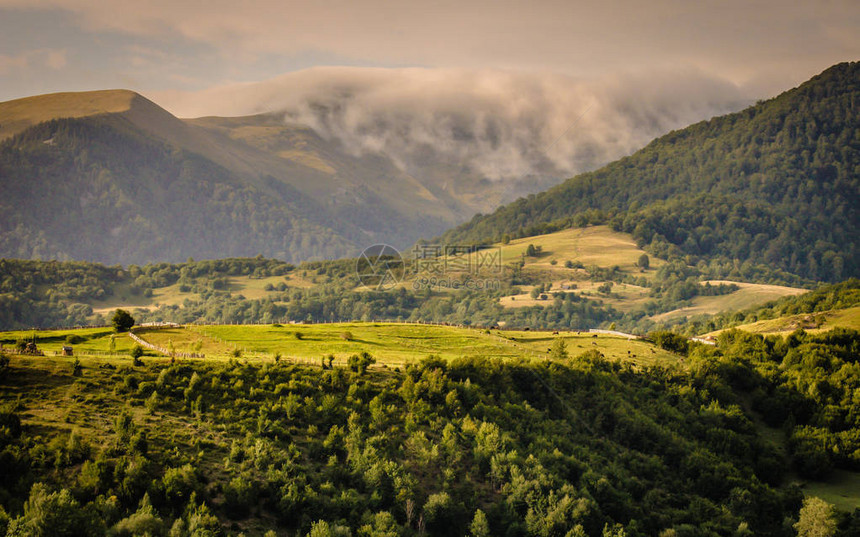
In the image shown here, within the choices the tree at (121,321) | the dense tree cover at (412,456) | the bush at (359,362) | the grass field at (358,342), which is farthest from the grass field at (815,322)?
the tree at (121,321)

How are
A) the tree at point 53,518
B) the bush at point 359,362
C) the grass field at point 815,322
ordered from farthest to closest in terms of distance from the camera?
the grass field at point 815,322 → the bush at point 359,362 → the tree at point 53,518

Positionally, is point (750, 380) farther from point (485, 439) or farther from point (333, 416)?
point (333, 416)

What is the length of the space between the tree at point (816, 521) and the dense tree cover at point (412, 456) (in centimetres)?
397

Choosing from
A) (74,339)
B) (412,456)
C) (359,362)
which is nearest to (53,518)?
(412,456)

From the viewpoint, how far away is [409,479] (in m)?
63.2

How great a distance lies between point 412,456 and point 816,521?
141 ft

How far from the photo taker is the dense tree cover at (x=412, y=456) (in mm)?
51188

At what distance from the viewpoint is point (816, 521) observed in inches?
2842

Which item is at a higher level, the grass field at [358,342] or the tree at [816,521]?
the grass field at [358,342]

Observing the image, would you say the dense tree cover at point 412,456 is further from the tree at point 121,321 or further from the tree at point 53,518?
the tree at point 121,321

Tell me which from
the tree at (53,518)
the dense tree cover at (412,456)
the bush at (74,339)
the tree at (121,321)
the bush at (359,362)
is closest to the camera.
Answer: the tree at (53,518)

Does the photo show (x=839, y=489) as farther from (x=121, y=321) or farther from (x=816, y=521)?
(x=121, y=321)

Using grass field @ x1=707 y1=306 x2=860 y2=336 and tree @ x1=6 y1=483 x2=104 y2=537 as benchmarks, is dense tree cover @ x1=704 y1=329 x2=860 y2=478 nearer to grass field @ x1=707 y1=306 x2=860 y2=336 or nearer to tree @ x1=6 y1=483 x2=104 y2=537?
grass field @ x1=707 y1=306 x2=860 y2=336

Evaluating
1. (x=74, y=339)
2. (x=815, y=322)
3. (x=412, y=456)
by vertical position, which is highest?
(x=74, y=339)
